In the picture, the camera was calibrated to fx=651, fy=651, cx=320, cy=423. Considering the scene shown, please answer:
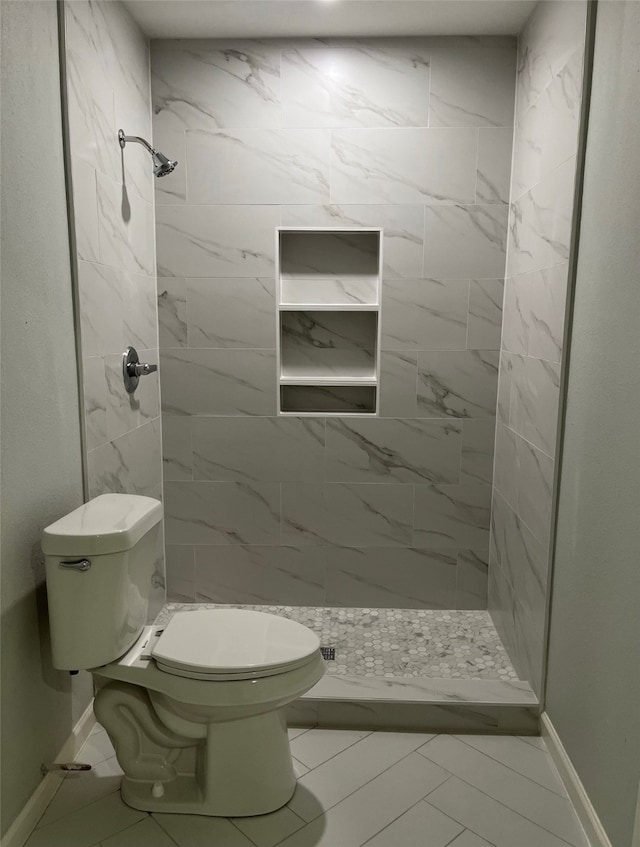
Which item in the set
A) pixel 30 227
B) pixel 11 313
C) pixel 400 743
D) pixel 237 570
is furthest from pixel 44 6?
pixel 400 743

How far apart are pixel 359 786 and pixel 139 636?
78 cm

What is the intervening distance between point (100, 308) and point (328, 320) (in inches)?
41.7

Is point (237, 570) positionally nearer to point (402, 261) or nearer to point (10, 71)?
point (402, 261)

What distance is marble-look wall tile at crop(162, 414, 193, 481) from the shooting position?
283 cm

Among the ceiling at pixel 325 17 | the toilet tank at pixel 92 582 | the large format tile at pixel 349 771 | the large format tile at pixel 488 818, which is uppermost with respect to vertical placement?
the ceiling at pixel 325 17

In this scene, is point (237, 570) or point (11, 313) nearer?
point (11, 313)

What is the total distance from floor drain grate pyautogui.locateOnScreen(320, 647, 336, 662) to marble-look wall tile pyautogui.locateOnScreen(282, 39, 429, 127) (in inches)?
82.0

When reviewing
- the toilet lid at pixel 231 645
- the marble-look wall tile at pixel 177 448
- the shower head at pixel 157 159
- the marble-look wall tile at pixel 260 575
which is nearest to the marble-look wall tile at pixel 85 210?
the shower head at pixel 157 159

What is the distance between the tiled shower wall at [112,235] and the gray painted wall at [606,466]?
1474mm

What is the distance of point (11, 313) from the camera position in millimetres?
1579

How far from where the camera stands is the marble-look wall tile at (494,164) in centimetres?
260

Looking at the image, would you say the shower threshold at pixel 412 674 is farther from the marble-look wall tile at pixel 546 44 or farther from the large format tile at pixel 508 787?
the marble-look wall tile at pixel 546 44

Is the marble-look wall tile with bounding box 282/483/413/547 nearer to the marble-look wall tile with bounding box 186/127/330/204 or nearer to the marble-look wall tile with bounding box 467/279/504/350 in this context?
the marble-look wall tile with bounding box 467/279/504/350

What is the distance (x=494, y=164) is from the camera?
2617 millimetres
